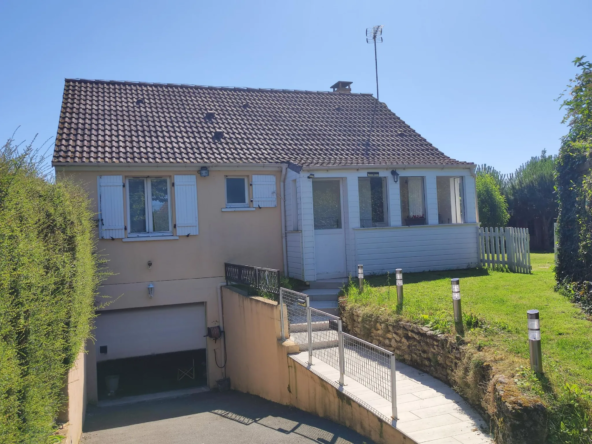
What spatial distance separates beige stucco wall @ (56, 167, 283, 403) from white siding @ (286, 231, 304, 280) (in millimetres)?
405

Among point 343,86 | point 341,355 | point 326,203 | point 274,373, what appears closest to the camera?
point 341,355

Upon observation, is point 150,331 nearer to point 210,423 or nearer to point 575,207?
point 210,423

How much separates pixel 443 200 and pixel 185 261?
756cm

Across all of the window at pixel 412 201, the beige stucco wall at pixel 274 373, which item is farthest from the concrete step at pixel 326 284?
the window at pixel 412 201

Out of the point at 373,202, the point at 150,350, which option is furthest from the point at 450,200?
the point at 150,350

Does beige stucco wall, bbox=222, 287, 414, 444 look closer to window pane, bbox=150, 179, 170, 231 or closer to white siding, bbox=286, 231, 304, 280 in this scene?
white siding, bbox=286, 231, 304, 280

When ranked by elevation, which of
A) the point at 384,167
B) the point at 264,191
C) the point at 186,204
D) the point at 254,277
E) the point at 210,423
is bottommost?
the point at 210,423

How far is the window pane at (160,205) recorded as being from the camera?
12.9m

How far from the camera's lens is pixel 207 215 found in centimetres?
1320

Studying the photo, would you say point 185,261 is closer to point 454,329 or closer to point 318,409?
point 318,409

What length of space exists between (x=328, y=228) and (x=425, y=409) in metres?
7.50

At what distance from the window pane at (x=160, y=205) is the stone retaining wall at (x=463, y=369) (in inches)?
214

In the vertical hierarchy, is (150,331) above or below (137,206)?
below

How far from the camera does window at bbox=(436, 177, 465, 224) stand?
1462cm
